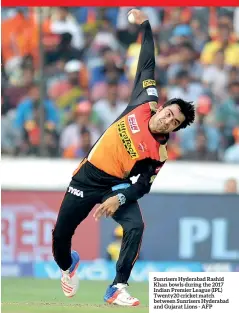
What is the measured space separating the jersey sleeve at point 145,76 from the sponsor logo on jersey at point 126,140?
0.27 meters

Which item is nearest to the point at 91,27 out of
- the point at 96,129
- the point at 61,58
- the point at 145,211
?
the point at 61,58

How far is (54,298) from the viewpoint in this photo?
9742 mm

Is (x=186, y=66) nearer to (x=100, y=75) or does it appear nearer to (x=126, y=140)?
(x=100, y=75)

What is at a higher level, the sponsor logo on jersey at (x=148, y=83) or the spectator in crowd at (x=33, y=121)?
the spectator in crowd at (x=33, y=121)

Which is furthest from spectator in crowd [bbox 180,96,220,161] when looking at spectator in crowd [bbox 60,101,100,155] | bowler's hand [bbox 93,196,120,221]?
bowler's hand [bbox 93,196,120,221]

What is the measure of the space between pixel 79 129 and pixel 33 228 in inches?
65.4

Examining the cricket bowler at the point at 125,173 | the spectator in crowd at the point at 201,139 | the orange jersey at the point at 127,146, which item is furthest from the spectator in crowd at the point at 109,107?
the orange jersey at the point at 127,146

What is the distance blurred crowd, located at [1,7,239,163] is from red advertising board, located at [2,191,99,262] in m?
0.75

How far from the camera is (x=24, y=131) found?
13.3 metres

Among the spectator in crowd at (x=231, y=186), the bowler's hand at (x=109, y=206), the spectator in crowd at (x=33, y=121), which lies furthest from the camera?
the spectator in crowd at (x=33, y=121)

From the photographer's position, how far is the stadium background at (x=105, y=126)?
1266 centimetres

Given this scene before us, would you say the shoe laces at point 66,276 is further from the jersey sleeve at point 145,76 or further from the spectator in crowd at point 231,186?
the spectator in crowd at point 231,186

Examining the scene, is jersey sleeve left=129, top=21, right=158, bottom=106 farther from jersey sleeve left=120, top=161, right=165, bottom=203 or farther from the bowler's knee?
the bowler's knee

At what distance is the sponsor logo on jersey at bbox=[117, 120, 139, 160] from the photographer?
8.26 meters
